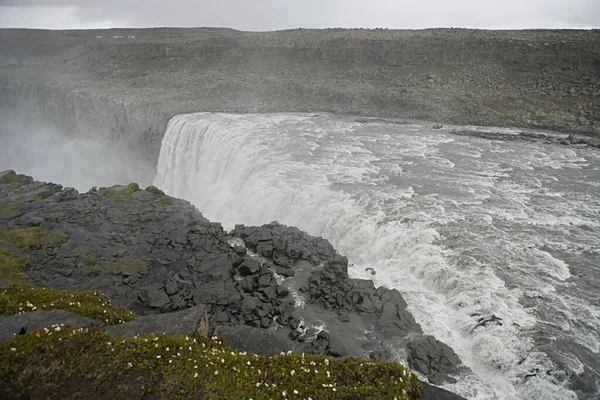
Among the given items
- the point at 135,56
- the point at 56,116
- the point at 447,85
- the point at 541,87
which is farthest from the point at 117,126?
the point at 541,87

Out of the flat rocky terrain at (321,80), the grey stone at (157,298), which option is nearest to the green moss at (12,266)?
the grey stone at (157,298)

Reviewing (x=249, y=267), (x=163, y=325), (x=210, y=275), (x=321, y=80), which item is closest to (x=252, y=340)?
(x=163, y=325)

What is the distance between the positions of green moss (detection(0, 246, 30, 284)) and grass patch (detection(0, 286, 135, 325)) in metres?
6.44

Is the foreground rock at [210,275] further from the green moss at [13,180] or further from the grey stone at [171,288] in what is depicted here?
the green moss at [13,180]

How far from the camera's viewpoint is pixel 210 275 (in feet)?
56.5

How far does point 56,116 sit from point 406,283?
54.2 metres

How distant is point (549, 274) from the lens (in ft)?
50.7

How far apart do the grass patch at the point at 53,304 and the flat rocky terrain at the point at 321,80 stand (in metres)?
33.7

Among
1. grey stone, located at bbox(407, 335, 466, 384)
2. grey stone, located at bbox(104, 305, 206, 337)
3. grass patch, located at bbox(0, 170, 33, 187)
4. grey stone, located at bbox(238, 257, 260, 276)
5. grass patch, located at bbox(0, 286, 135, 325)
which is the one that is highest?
grey stone, located at bbox(104, 305, 206, 337)

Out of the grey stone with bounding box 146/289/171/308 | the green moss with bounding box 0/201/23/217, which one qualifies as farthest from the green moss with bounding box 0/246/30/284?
the grey stone with bounding box 146/289/171/308

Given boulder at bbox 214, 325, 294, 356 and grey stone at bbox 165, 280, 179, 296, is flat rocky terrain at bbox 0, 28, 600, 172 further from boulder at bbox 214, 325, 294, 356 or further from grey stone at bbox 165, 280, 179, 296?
boulder at bbox 214, 325, 294, 356

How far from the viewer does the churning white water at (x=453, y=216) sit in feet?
40.1

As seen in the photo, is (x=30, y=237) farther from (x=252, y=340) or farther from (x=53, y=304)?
(x=252, y=340)

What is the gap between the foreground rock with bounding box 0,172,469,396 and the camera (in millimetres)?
12641
